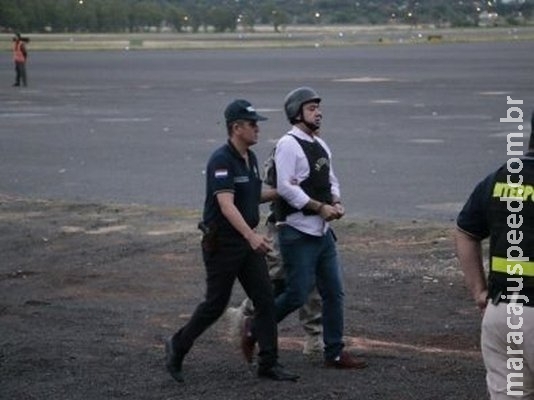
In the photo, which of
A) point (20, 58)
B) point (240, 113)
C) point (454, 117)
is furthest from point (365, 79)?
point (240, 113)

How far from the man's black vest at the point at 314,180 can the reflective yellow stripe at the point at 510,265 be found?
3.22m

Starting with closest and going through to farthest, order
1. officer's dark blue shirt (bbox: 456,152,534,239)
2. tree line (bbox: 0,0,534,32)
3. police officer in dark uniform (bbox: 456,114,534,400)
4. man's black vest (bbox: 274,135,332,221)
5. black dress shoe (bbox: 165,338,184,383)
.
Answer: police officer in dark uniform (bbox: 456,114,534,400) → officer's dark blue shirt (bbox: 456,152,534,239) → black dress shoe (bbox: 165,338,184,383) → man's black vest (bbox: 274,135,332,221) → tree line (bbox: 0,0,534,32)

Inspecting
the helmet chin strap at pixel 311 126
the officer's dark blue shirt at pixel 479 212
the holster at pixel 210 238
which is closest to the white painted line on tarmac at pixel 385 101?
the helmet chin strap at pixel 311 126

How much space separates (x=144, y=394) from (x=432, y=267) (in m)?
4.65

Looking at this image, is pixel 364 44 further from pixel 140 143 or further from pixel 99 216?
pixel 99 216

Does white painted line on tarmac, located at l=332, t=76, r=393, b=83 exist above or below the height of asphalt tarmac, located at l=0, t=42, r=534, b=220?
below

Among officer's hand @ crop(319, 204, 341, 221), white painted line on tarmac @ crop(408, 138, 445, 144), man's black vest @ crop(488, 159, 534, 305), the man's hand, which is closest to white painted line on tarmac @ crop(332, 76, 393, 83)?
white painted line on tarmac @ crop(408, 138, 445, 144)

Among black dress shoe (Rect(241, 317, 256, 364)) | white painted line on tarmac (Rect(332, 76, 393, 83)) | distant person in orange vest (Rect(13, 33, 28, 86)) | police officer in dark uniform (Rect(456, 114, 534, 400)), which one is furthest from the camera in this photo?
white painted line on tarmac (Rect(332, 76, 393, 83))

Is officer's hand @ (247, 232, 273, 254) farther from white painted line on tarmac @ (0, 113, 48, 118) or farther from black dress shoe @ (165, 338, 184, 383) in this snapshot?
white painted line on tarmac @ (0, 113, 48, 118)

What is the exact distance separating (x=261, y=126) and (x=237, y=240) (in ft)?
64.4

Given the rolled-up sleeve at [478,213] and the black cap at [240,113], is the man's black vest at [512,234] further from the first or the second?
the black cap at [240,113]

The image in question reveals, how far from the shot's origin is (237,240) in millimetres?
8398

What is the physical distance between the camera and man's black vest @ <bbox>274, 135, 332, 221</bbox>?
871 cm

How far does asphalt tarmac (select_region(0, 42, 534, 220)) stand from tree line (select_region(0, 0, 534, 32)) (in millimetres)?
55024
